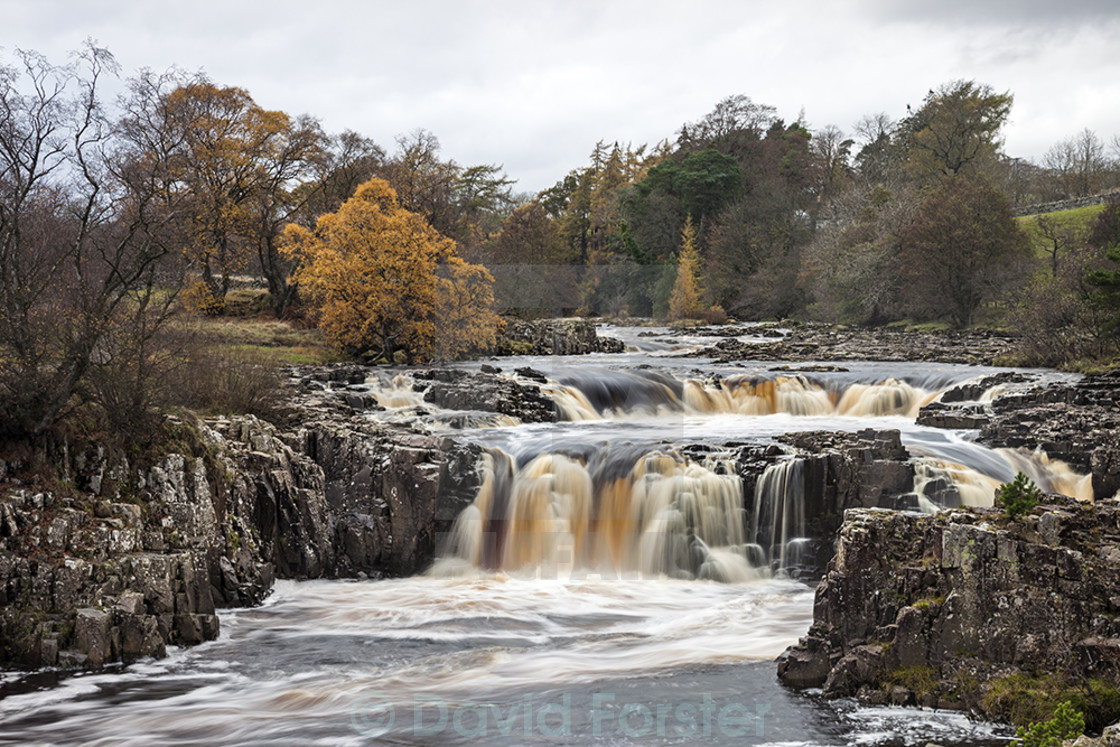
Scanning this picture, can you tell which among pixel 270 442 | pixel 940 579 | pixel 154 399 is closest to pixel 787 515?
pixel 940 579

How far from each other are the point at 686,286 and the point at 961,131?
20.7m

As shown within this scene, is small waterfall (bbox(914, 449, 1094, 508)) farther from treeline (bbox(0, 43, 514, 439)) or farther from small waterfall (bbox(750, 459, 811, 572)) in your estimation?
treeline (bbox(0, 43, 514, 439))

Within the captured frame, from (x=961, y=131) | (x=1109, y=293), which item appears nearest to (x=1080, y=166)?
(x=961, y=131)

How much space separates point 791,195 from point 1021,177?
21012 millimetres

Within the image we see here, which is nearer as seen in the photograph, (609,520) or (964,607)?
(964,607)

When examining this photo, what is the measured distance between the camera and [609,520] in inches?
555

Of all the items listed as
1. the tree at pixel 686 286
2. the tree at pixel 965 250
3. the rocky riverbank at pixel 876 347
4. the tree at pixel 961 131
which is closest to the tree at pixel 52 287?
the rocky riverbank at pixel 876 347

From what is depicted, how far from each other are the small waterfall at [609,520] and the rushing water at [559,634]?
0.03 metres

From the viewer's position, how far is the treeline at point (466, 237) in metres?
11.1

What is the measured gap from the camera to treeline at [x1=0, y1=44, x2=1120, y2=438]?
11.1 m

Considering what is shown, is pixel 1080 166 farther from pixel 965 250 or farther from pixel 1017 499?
pixel 1017 499

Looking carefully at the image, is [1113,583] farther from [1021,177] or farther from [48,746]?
[1021,177]

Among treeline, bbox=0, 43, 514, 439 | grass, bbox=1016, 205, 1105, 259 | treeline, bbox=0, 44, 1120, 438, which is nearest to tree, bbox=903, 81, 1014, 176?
treeline, bbox=0, 44, 1120, 438

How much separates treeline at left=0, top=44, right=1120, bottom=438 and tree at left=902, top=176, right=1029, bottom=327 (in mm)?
101
